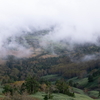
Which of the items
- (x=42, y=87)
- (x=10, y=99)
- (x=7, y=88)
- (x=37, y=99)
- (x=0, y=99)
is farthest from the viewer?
(x=42, y=87)

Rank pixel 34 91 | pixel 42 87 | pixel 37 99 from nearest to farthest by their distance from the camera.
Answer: pixel 37 99, pixel 34 91, pixel 42 87

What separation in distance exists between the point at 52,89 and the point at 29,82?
17.4 meters

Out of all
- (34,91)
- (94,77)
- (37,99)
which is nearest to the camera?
(37,99)

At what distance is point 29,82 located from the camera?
89.4 metres

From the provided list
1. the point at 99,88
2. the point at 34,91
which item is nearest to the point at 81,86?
the point at 99,88

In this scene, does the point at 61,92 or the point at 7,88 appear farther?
the point at 61,92

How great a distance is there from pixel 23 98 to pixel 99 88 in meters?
111

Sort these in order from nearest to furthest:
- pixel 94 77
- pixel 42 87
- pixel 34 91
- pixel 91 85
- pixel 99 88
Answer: pixel 34 91 < pixel 42 87 < pixel 99 88 < pixel 91 85 < pixel 94 77

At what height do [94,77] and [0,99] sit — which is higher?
[94,77]

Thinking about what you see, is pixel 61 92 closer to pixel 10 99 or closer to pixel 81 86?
pixel 10 99

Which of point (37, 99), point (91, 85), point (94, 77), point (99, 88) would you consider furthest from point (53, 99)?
point (94, 77)

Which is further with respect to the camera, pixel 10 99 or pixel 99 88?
pixel 99 88

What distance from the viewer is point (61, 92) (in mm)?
96250

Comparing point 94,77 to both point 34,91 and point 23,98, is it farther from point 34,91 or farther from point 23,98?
point 23,98
